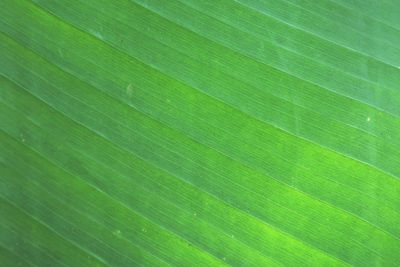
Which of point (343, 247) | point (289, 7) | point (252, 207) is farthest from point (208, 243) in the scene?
point (289, 7)

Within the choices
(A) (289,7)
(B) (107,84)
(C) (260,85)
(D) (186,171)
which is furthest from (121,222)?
(A) (289,7)

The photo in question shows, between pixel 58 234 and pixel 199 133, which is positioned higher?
pixel 199 133

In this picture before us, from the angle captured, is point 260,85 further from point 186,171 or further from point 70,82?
point 70,82

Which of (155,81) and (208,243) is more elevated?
(155,81)

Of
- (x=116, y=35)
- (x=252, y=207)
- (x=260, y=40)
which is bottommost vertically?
(x=252, y=207)

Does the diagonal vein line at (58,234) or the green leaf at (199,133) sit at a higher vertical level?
the green leaf at (199,133)

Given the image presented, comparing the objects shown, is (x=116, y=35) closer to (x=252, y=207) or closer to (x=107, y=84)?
(x=107, y=84)

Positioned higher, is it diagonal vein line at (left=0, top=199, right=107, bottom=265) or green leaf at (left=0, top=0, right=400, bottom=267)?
green leaf at (left=0, top=0, right=400, bottom=267)
